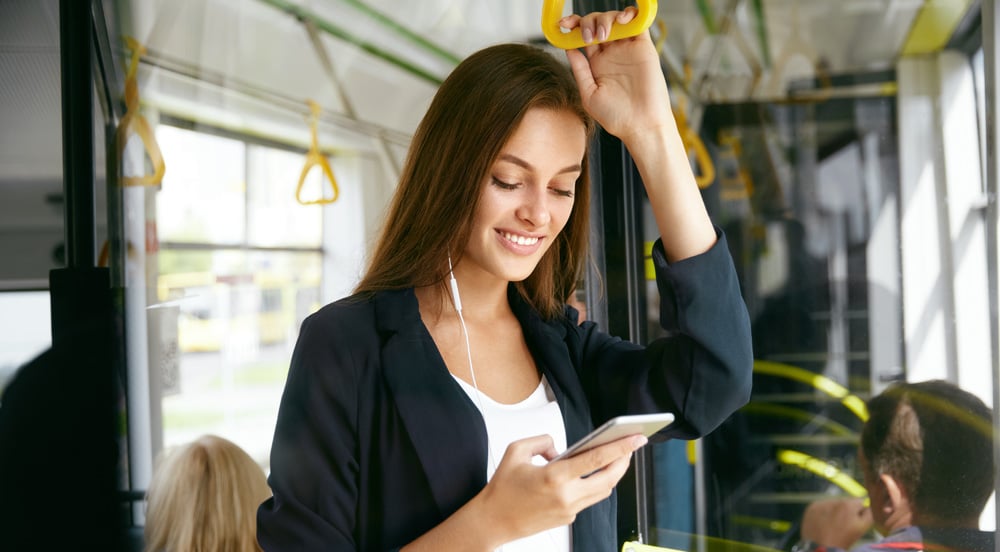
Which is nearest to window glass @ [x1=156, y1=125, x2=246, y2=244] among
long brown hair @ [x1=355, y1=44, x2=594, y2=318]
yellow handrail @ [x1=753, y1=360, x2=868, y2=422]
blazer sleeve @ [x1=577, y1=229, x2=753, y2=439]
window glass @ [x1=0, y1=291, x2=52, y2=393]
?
window glass @ [x1=0, y1=291, x2=52, y2=393]

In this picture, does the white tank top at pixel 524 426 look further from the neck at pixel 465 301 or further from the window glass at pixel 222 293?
the window glass at pixel 222 293

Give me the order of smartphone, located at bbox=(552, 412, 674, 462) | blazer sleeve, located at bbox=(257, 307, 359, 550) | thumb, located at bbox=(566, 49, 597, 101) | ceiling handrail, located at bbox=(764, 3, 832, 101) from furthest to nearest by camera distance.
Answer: ceiling handrail, located at bbox=(764, 3, 832, 101) < thumb, located at bbox=(566, 49, 597, 101) < blazer sleeve, located at bbox=(257, 307, 359, 550) < smartphone, located at bbox=(552, 412, 674, 462)

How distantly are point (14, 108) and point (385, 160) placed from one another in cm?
62

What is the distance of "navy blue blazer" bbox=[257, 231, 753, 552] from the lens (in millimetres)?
1013

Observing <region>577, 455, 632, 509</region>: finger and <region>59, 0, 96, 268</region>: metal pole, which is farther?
<region>59, 0, 96, 268</region>: metal pole

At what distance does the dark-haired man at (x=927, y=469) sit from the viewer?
1785 mm

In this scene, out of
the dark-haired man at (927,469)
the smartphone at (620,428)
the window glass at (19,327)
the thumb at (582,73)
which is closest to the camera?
the smartphone at (620,428)

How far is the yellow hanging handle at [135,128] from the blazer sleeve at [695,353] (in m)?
0.94

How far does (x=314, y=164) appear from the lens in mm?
1652

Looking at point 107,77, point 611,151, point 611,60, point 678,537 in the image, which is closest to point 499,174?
point 611,60

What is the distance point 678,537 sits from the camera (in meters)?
1.99

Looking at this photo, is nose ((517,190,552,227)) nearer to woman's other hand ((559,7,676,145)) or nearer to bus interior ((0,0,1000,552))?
woman's other hand ((559,7,676,145))

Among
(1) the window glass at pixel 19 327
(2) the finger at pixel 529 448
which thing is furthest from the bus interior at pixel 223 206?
(2) the finger at pixel 529 448

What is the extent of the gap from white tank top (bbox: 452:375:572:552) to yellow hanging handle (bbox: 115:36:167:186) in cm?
82
